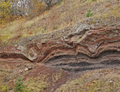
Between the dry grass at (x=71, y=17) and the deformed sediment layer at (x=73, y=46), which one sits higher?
the dry grass at (x=71, y=17)

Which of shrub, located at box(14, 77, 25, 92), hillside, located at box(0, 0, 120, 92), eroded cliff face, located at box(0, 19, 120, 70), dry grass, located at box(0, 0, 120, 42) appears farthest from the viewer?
dry grass, located at box(0, 0, 120, 42)

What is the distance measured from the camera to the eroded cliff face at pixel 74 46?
21.6 feet

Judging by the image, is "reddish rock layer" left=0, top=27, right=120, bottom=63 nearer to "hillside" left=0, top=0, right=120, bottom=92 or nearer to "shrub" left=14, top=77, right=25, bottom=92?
"hillside" left=0, top=0, right=120, bottom=92

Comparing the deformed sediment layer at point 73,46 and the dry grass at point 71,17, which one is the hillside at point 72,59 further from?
the dry grass at point 71,17

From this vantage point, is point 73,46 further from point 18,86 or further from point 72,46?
point 18,86

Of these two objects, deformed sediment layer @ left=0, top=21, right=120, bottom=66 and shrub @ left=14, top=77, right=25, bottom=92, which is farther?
deformed sediment layer @ left=0, top=21, right=120, bottom=66

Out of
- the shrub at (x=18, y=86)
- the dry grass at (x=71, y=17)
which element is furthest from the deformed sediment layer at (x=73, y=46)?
the shrub at (x=18, y=86)

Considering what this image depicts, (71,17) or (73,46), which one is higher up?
(71,17)

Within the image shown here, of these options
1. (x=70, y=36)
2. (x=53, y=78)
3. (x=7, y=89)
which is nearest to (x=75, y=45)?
(x=70, y=36)

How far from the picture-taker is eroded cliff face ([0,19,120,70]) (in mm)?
6586

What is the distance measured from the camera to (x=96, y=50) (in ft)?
22.5

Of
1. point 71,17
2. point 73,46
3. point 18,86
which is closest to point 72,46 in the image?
point 73,46

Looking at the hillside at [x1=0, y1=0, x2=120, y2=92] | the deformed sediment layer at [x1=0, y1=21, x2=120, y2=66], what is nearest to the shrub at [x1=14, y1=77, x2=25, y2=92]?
the hillside at [x1=0, y1=0, x2=120, y2=92]

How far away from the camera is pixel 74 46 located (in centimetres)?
786
